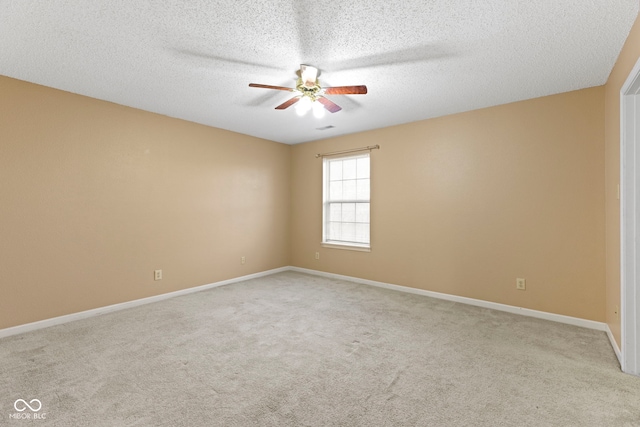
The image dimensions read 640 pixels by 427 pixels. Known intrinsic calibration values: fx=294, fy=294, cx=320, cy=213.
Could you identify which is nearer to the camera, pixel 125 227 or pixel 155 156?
pixel 125 227

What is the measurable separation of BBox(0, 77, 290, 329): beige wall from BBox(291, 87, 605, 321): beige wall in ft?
7.29

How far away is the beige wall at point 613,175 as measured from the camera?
2.25m

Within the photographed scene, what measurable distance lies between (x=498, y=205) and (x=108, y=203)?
4.67 metres

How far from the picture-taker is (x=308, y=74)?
257 centimetres

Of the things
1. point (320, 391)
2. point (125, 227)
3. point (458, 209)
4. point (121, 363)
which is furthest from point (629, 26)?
point (125, 227)

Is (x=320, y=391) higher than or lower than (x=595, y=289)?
lower

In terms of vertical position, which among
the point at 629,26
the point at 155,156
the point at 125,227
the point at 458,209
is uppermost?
the point at 629,26

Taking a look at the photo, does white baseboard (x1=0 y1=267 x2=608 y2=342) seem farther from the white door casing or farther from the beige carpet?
the white door casing

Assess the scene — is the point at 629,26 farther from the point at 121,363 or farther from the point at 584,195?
the point at 121,363

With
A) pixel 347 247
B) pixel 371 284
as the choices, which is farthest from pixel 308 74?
pixel 371 284

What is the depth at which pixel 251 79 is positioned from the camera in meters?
2.84

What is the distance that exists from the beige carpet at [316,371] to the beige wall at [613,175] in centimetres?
42

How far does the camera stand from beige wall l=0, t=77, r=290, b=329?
113 inches

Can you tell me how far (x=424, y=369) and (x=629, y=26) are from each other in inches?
108
